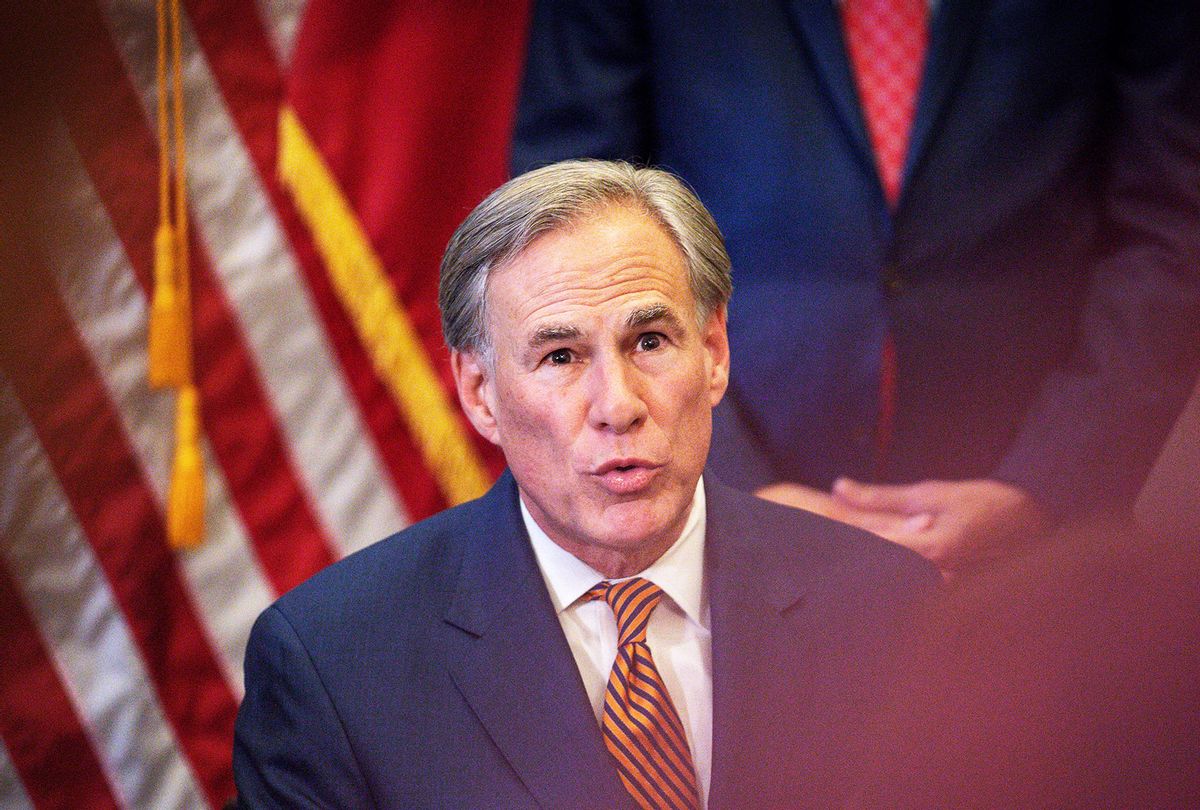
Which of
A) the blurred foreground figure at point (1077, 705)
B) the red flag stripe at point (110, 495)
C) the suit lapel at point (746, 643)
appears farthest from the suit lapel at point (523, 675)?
the red flag stripe at point (110, 495)

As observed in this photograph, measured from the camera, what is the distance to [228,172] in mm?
2297

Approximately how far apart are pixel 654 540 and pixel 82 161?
1.26 metres

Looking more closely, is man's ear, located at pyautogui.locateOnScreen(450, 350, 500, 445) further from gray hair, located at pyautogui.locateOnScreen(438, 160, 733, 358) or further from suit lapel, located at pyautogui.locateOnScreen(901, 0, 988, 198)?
suit lapel, located at pyautogui.locateOnScreen(901, 0, 988, 198)

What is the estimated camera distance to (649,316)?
154cm

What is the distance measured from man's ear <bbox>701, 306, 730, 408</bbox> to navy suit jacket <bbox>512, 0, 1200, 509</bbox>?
14.5 inches

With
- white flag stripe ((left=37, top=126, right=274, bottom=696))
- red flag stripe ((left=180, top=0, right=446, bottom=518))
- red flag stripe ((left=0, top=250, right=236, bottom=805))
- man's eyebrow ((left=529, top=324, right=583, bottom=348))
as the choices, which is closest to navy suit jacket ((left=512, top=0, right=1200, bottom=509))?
red flag stripe ((left=180, top=0, right=446, bottom=518))

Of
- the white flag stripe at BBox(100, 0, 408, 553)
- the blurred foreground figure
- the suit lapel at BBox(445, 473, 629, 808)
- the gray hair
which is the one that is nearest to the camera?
the blurred foreground figure

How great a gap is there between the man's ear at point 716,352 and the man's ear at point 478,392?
28 centimetres

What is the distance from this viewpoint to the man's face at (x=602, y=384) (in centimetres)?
149

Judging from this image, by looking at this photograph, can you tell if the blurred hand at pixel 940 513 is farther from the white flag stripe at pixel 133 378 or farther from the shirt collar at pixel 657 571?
the white flag stripe at pixel 133 378

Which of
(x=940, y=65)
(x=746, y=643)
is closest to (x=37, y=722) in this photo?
(x=746, y=643)

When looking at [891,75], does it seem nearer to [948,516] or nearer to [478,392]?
[948,516]

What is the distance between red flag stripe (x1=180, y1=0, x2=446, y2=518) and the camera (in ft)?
7.50

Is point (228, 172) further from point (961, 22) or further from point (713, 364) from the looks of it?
point (961, 22)
